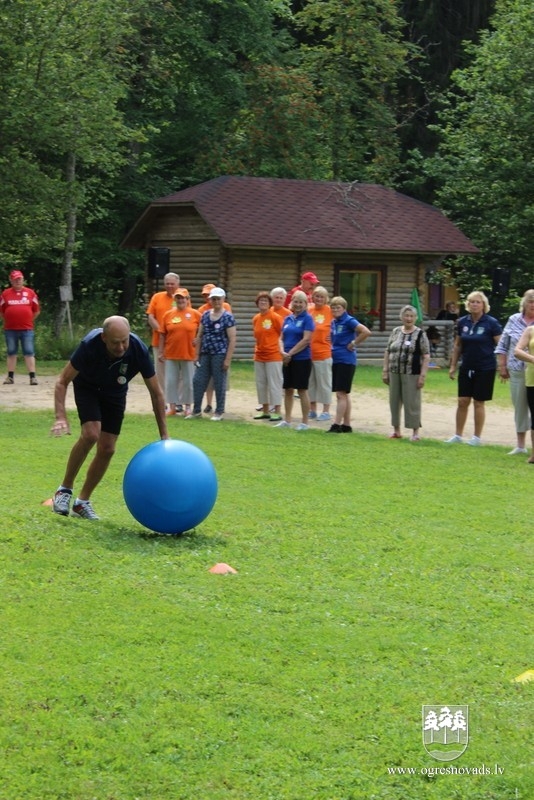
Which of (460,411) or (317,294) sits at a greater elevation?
(317,294)

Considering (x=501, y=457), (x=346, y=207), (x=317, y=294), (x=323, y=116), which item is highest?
(x=323, y=116)

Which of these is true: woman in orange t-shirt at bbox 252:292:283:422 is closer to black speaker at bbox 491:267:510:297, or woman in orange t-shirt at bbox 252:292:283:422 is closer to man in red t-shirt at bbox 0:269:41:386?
man in red t-shirt at bbox 0:269:41:386

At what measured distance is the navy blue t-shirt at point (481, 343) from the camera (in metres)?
16.1

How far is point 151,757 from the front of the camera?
5.32 m

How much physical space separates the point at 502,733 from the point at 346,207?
1195 inches

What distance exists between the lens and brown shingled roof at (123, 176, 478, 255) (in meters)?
33.0

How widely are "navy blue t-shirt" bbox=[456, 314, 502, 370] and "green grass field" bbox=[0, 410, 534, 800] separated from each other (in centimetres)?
434

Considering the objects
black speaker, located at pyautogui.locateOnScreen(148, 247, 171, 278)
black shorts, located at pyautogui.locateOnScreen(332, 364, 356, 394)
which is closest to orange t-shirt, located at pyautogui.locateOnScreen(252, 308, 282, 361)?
black shorts, located at pyautogui.locateOnScreen(332, 364, 356, 394)

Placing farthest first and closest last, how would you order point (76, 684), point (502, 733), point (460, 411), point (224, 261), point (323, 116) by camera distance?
point (323, 116) < point (224, 261) < point (460, 411) < point (76, 684) < point (502, 733)

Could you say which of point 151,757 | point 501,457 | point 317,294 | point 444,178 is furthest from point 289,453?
point 444,178

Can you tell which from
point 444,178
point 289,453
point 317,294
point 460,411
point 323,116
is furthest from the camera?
point 323,116

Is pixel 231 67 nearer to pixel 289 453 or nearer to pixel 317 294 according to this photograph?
pixel 317 294

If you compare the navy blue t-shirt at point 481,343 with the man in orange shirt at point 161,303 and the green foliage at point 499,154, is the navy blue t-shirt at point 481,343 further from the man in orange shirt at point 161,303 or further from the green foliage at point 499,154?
the green foliage at point 499,154

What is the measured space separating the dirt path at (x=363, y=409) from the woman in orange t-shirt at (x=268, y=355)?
1.46 feet
